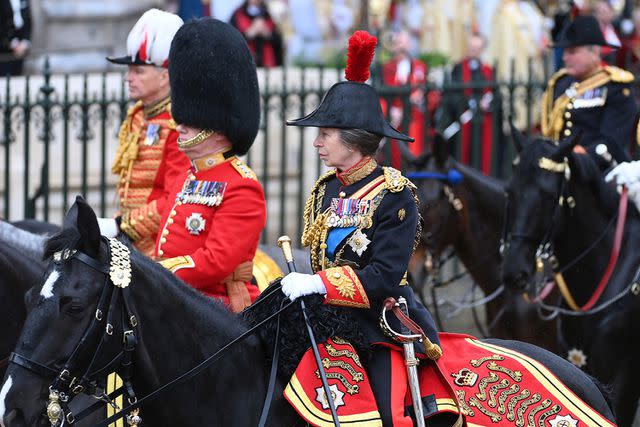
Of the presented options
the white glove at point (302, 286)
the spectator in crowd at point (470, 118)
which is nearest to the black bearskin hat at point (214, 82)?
the white glove at point (302, 286)

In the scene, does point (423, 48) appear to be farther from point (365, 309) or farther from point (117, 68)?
point (365, 309)

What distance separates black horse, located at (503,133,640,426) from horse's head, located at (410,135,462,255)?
4.55 feet

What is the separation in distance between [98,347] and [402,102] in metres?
7.80

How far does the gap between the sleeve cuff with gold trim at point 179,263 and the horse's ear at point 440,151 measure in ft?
12.1

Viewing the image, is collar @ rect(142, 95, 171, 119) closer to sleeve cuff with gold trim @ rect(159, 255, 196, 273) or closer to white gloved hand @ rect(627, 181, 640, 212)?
sleeve cuff with gold trim @ rect(159, 255, 196, 273)

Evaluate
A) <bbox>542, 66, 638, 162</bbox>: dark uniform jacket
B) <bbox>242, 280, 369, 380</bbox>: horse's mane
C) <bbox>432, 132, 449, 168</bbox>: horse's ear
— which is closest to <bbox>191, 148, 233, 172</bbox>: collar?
<bbox>242, 280, 369, 380</bbox>: horse's mane

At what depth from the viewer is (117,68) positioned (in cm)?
1296

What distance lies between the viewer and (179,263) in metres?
5.59

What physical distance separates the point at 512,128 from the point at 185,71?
2515 mm

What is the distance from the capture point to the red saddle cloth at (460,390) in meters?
4.73

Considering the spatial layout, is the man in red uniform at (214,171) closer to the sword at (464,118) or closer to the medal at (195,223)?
the medal at (195,223)

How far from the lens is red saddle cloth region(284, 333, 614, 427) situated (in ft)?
15.5

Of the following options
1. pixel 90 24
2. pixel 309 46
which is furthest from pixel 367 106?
pixel 309 46

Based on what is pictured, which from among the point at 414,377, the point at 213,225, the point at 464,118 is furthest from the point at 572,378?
the point at 464,118
